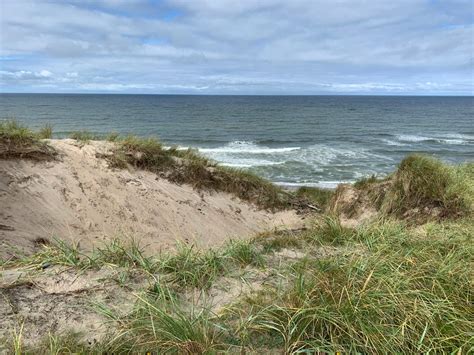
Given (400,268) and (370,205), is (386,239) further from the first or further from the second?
(370,205)

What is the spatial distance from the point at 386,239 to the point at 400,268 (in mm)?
1293

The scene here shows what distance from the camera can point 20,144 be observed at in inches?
344

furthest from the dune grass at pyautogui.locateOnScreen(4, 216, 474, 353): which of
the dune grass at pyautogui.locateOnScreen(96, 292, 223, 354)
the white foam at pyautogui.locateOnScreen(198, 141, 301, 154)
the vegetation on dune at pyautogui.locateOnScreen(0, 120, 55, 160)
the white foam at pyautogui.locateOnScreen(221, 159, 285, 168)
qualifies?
the white foam at pyautogui.locateOnScreen(198, 141, 301, 154)

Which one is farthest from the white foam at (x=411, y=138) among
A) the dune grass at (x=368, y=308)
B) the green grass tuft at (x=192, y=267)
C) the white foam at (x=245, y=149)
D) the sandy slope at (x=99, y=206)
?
the green grass tuft at (x=192, y=267)

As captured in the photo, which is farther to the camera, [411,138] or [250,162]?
[411,138]

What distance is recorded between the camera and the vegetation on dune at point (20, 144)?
8508 mm

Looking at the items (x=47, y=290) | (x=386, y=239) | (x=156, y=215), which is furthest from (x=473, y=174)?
(x=47, y=290)

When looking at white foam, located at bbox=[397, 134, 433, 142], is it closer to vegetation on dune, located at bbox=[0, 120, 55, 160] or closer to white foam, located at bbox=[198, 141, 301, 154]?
white foam, located at bbox=[198, 141, 301, 154]

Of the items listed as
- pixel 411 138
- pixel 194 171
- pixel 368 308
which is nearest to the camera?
pixel 368 308

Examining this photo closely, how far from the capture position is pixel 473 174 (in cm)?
1249

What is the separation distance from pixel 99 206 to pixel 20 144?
2317 mm

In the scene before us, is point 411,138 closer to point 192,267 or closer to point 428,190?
point 428,190

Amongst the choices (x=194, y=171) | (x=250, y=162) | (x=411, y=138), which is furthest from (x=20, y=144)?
(x=411, y=138)

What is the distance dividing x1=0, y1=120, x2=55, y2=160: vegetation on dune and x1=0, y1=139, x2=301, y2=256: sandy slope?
18 cm
